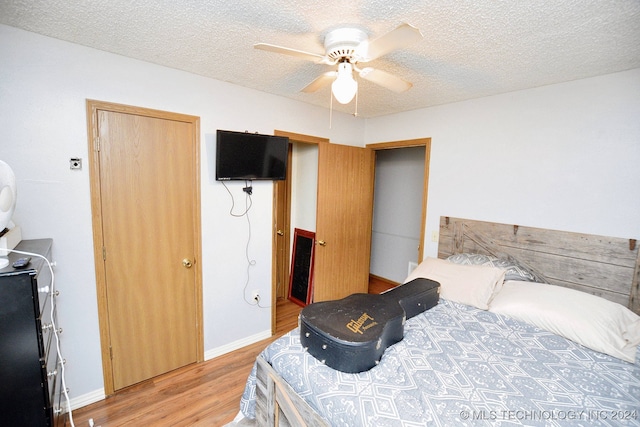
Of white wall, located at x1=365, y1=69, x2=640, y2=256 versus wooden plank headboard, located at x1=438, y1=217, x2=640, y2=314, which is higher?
white wall, located at x1=365, y1=69, x2=640, y2=256

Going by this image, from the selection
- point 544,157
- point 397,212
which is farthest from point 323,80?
point 397,212

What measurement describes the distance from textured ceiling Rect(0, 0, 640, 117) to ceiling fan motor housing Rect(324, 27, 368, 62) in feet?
0.14

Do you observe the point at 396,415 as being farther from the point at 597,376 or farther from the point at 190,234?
the point at 190,234

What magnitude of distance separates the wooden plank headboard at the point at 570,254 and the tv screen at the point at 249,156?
192cm

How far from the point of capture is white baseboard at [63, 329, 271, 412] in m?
1.92

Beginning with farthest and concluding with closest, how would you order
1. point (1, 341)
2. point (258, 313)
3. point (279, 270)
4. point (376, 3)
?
point (279, 270)
point (258, 313)
point (376, 3)
point (1, 341)

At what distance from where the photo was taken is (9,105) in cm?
160

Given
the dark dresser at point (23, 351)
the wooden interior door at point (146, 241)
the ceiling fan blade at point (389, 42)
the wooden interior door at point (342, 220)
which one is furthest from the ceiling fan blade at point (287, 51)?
the wooden interior door at point (342, 220)

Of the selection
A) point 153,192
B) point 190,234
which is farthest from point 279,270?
point 153,192

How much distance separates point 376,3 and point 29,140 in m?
2.14

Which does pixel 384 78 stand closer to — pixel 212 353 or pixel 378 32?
pixel 378 32

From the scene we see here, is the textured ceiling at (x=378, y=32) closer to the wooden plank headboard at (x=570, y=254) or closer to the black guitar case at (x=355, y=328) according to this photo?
the wooden plank headboard at (x=570, y=254)

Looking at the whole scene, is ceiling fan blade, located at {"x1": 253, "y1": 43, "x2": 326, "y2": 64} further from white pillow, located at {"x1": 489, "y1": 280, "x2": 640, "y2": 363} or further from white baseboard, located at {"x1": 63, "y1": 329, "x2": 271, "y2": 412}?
white baseboard, located at {"x1": 63, "y1": 329, "x2": 271, "y2": 412}

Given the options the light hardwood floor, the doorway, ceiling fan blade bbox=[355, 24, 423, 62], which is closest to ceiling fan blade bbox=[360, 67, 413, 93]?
ceiling fan blade bbox=[355, 24, 423, 62]
